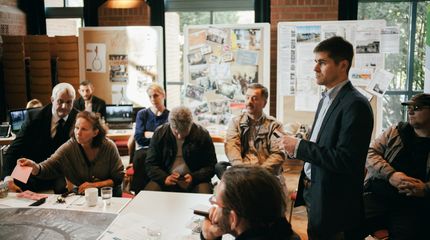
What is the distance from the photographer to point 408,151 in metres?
2.80

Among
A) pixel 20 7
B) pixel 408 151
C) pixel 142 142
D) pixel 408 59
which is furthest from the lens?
pixel 20 7

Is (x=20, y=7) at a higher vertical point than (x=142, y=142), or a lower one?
higher

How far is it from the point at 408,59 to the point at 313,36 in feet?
4.57

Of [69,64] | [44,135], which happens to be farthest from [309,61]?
[69,64]

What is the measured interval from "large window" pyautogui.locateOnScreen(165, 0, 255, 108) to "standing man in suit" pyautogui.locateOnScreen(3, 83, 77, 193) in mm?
2874

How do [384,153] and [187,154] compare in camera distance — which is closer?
[384,153]

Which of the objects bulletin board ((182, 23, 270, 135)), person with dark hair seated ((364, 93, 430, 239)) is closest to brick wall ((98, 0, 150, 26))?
bulletin board ((182, 23, 270, 135))

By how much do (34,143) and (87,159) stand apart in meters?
0.48

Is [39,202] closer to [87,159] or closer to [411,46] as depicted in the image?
[87,159]

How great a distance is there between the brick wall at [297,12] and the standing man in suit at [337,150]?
10.9 feet

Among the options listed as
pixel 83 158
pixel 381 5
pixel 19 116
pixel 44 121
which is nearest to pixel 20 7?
pixel 19 116

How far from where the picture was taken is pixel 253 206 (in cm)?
133

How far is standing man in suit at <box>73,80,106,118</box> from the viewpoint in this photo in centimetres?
538

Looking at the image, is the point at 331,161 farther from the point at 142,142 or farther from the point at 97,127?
the point at 142,142
